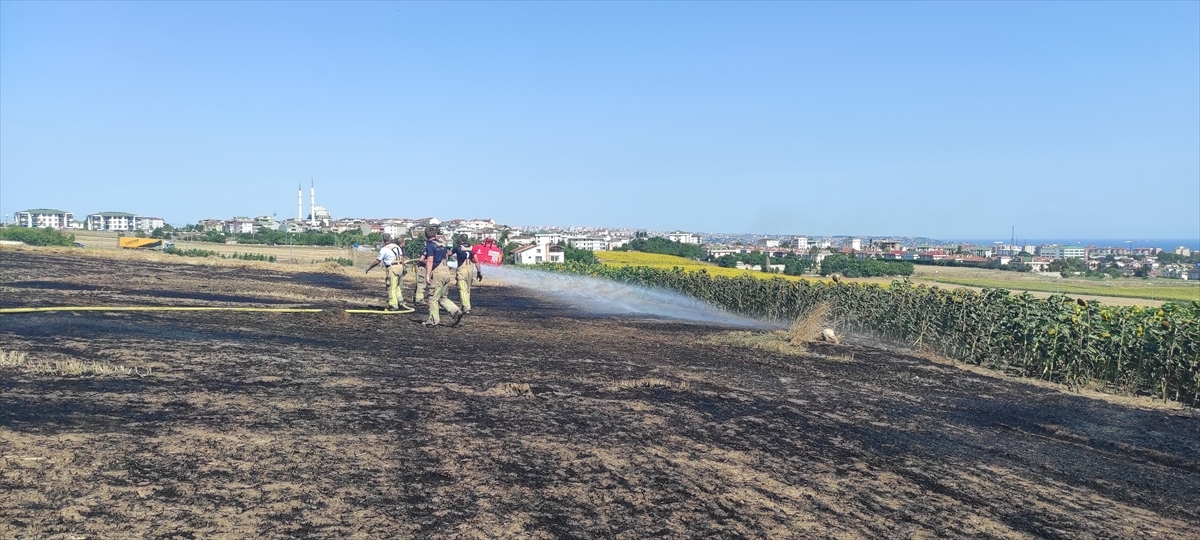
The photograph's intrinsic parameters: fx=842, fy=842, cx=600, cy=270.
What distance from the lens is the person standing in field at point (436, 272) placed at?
1523 centimetres

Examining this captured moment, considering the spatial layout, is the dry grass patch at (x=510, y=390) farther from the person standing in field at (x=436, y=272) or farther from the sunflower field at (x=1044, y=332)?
the sunflower field at (x=1044, y=332)

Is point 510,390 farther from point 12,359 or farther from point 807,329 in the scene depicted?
point 807,329

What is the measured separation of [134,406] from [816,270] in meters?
37.0

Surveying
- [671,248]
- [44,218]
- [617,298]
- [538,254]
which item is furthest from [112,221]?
[617,298]

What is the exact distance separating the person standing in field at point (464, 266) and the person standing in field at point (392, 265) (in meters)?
2.36

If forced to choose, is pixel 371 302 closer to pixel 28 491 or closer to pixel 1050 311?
pixel 1050 311

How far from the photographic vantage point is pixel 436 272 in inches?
602

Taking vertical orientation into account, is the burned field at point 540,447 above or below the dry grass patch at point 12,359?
below

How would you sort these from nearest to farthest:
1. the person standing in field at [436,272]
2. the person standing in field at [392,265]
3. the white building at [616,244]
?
1. the person standing in field at [436,272]
2. the person standing in field at [392,265]
3. the white building at [616,244]

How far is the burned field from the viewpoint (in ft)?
17.2

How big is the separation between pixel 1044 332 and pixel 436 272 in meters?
10.6

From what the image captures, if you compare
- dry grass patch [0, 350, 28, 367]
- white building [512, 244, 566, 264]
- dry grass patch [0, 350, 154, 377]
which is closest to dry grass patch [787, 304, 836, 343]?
dry grass patch [0, 350, 154, 377]

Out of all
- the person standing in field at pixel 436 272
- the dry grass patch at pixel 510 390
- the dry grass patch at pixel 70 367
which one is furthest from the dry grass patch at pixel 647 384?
the person standing in field at pixel 436 272

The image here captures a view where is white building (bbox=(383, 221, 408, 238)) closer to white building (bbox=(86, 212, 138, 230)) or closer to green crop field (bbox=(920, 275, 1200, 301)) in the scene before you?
green crop field (bbox=(920, 275, 1200, 301))
